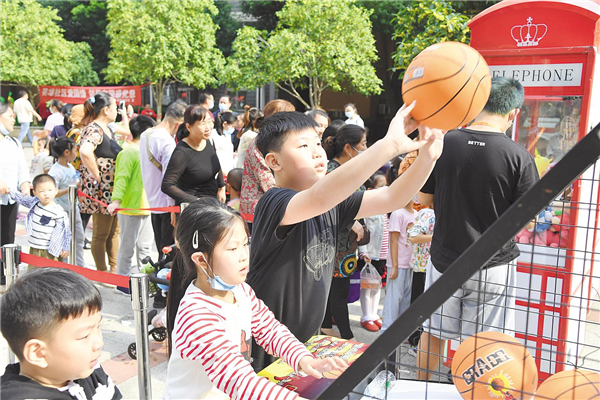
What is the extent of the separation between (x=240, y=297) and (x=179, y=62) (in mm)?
23832

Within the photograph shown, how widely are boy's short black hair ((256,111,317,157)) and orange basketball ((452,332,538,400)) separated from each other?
108 centimetres

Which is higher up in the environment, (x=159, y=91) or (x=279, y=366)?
(x=159, y=91)

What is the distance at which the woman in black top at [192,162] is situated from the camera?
4.59 m

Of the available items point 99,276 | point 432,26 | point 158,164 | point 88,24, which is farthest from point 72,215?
point 88,24

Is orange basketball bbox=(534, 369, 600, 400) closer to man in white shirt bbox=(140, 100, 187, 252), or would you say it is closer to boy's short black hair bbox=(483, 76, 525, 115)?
boy's short black hair bbox=(483, 76, 525, 115)

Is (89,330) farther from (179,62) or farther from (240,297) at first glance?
(179,62)

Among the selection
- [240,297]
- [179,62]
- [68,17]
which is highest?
[68,17]

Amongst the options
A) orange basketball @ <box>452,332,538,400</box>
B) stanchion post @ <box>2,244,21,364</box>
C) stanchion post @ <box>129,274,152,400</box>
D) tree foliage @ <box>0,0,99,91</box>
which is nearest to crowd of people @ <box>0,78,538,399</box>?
orange basketball @ <box>452,332,538,400</box>

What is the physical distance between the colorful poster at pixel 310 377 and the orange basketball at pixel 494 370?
0.35 meters

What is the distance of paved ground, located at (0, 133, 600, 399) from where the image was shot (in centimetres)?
359

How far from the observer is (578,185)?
3.59 metres

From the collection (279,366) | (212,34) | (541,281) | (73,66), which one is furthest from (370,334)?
(73,66)

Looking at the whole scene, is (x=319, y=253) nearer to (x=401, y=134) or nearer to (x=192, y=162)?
(x=401, y=134)

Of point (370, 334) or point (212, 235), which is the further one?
point (370, 334)
